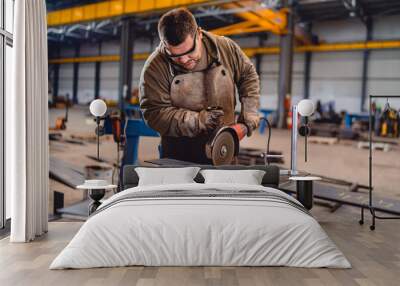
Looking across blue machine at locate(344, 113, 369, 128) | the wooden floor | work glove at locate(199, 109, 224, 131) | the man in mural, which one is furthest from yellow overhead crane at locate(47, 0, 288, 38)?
blue machine at locate(344, 113, 369, 128)

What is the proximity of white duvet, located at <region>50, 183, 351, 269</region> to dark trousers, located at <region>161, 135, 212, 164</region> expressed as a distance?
6.31ft

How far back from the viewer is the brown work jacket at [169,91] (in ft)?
17.1

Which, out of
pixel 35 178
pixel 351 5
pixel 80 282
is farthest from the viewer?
pixel 351 5

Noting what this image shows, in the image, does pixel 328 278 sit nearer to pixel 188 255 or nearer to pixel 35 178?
pixel 188 255

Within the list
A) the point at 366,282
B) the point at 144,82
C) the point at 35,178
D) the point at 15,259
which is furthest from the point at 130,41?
the point at 366,282

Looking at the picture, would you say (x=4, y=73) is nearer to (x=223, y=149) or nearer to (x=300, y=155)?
(x=223, y=149)

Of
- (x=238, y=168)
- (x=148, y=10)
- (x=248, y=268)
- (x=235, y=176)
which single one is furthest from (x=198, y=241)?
(x=148, y=10)

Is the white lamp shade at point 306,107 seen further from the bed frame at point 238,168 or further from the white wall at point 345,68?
the white wall at point 345,68

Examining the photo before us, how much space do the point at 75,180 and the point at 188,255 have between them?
307 cm

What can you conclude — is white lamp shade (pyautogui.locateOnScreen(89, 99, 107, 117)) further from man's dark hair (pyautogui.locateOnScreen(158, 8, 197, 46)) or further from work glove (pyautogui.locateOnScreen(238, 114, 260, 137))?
work glove (pyautogui.locateOnScreen(238, 114, 260, 137))

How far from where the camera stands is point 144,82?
17.5 ft

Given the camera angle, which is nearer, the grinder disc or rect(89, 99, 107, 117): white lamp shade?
rect(89, 99, 107, 117): white lamp shade

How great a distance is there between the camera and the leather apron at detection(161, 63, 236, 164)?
518cm

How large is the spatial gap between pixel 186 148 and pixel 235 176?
0.86m
